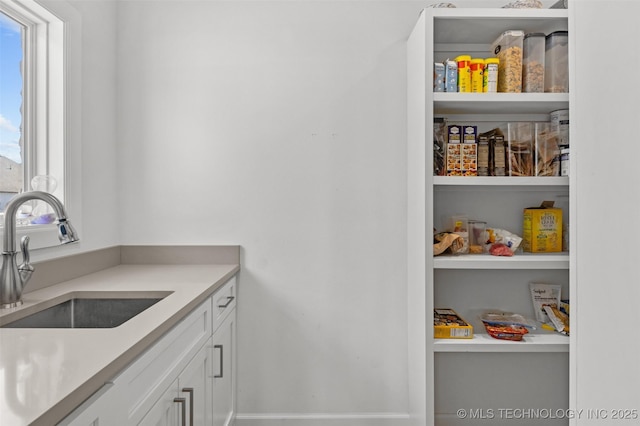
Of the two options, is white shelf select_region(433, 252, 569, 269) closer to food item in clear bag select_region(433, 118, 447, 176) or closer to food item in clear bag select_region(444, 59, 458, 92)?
food item in clear bag select_region(433, 118, 447, 176)

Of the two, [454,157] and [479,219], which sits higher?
[454,157]

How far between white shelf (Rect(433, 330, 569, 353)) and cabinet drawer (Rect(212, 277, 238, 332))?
93 cm

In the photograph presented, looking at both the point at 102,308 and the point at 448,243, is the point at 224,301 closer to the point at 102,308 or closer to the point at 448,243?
the point at 102,308

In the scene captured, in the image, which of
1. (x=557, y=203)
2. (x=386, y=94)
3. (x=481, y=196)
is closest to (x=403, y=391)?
(x=481, y=196)

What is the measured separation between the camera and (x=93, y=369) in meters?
0.84

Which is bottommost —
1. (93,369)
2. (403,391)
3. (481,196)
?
(403,391)

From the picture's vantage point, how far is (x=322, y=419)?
2.29 m

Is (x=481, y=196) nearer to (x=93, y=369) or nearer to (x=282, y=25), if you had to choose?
(x=282, y=25)

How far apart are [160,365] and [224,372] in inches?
33.1

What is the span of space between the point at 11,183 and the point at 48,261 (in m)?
0.34

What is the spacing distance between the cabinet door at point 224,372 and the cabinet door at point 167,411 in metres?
0.44

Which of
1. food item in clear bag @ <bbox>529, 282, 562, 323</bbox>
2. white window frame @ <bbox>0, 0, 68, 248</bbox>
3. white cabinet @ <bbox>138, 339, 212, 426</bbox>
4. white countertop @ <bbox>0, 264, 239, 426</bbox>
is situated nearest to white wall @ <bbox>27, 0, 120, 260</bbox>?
white window frame @ <bbox>0, 0, 68, 248</bbox>

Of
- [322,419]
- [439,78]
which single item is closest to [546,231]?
[439,78]

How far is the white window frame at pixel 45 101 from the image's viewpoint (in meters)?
1.83
